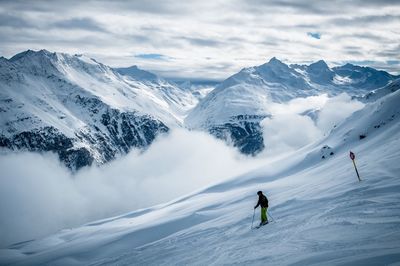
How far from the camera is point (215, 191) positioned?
51.7 m

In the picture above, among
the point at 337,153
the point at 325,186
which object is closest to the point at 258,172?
the point at 337,153

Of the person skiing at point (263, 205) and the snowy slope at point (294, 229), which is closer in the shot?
the snowy slope at point (294, 229)

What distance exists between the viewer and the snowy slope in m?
15.2

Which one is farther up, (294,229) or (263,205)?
(263,205)

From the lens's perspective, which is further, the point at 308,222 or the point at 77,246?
the point at 77,246

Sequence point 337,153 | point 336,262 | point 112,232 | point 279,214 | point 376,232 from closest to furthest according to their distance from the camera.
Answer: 1. point 336,262
2. point 376,232
3. point 279,214
4. point 112,232
5. point 337,153

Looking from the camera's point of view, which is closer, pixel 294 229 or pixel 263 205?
pixel 294 229

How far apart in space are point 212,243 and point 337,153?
27.5 metres

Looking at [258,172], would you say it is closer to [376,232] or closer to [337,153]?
[337,153]

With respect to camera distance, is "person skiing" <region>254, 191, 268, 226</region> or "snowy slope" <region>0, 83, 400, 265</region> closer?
"snowy slope" <region>0, 83, 400, 265</region>

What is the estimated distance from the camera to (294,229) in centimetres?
1938

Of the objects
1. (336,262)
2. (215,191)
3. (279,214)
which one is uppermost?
(215,191)

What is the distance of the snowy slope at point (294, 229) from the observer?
49.7 feet

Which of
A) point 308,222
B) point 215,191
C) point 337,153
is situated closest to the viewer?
point 308,222
